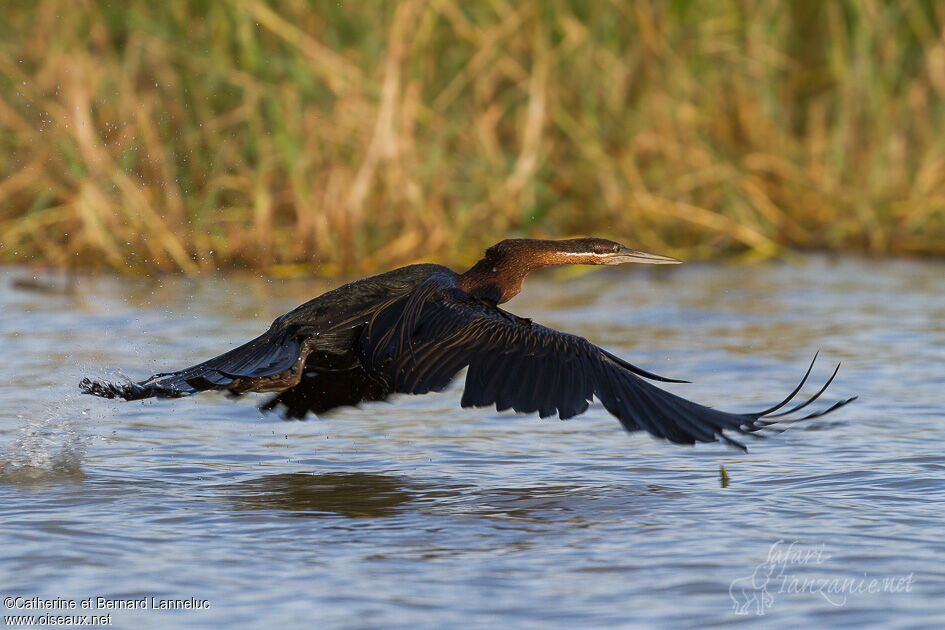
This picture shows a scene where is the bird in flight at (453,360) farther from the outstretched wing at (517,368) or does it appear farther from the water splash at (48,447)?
the water splash at (48,447)

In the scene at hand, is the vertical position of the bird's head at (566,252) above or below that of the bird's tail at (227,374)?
above

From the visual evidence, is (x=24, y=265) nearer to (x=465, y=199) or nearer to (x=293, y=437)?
(x=465, y=199)

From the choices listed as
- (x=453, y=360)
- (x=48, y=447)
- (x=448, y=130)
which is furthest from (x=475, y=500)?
(x=448, y=130)

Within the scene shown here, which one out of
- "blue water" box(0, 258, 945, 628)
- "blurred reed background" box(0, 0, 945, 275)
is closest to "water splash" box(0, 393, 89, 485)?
"blue water" box(0, 258, 945, 628)

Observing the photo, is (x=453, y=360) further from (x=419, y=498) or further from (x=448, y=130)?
(x=448, y=130)

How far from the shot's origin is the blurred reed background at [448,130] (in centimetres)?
848

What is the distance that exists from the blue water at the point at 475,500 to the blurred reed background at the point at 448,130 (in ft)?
4.87

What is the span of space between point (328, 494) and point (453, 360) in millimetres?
593

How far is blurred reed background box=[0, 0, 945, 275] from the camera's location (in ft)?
27.8

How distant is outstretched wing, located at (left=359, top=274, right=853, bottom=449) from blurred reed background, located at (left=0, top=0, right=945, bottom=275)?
13.1 ft

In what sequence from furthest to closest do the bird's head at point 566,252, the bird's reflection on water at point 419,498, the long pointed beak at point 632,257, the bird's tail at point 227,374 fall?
1. the long pointed beak at point 632,257
2. the bird's head at point 566,252
3. the bird's tail at point 227,374
4. the bird's reflection on water at point 419,498

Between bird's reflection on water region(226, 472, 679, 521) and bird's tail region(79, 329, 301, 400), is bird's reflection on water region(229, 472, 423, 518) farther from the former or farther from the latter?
bird's tail region(79, 329, 301, 400)

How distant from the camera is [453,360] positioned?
4316 mm

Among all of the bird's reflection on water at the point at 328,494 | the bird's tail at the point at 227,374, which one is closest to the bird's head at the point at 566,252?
the bird's tail at the point at 227,374
